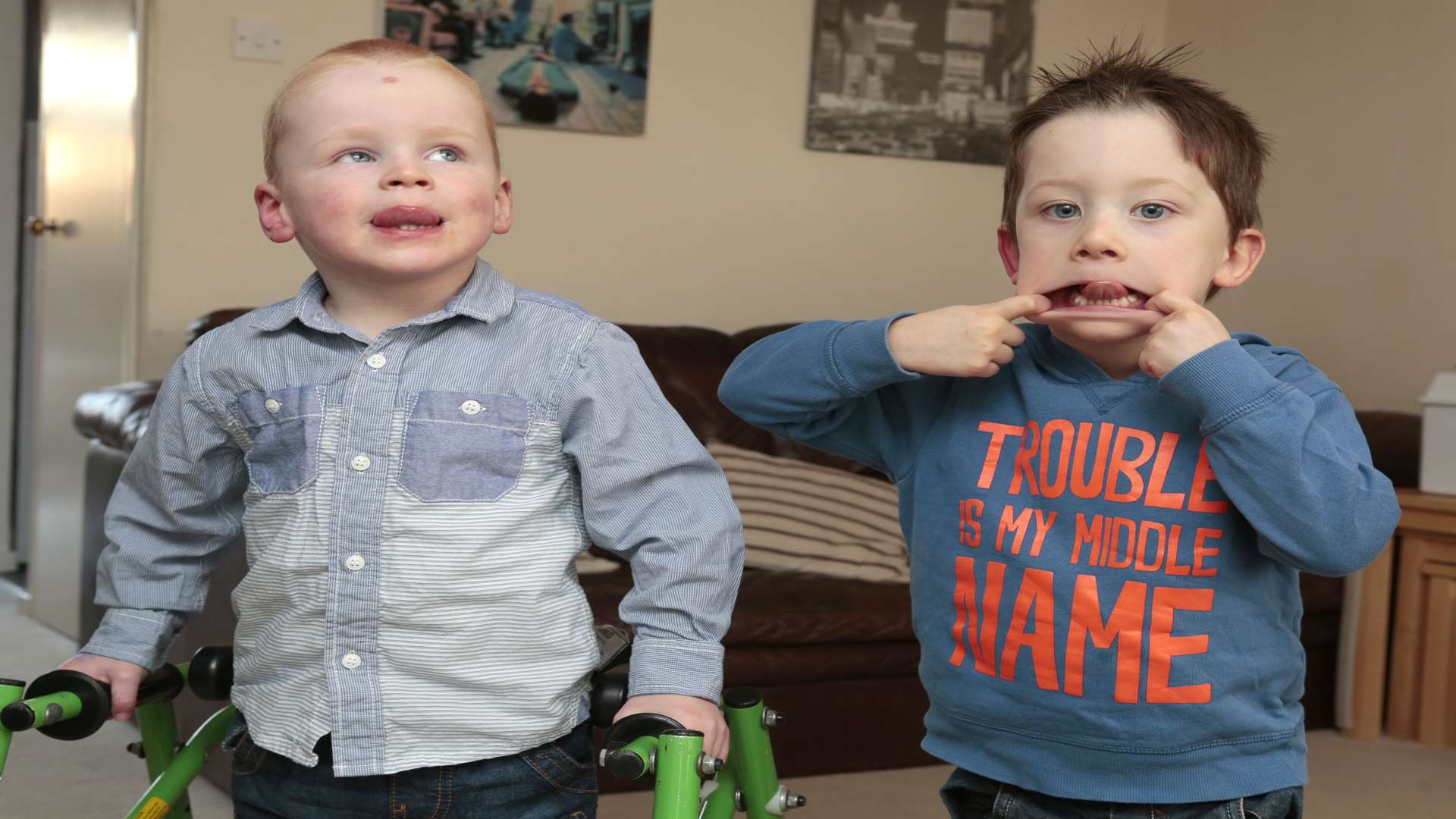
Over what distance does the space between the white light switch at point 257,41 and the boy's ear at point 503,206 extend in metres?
2.35

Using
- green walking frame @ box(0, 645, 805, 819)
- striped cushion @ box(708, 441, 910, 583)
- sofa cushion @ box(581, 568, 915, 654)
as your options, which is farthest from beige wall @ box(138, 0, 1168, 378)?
green walking frame @ box(0, 645, 805, 819)

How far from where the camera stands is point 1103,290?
1104 mm

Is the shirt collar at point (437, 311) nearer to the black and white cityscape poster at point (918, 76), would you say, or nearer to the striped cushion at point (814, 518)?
the striped cushion at point (814, 518)

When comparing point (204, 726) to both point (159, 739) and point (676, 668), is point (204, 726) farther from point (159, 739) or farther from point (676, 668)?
point (676, 668)

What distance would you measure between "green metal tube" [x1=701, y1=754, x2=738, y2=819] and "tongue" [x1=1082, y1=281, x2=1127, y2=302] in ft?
1.59

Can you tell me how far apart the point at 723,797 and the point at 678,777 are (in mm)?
309

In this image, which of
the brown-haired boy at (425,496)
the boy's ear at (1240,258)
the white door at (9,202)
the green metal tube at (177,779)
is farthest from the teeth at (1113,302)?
the white door at (9,202)

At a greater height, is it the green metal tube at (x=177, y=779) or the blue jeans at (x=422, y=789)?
the blue jeans at (x=422, y=789)

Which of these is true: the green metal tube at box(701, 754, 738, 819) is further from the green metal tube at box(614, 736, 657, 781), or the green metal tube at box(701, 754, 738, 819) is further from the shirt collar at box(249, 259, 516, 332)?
the shirt collar at box(249, 259, 516, 332)

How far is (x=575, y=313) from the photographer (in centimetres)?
117

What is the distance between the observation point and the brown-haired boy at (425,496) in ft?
3.57

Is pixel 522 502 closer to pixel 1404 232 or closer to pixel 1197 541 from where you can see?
pixel 1197 541

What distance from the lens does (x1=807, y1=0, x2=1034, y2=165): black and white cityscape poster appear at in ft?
13.1

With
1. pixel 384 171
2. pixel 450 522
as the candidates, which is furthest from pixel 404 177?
pixel 450 522
